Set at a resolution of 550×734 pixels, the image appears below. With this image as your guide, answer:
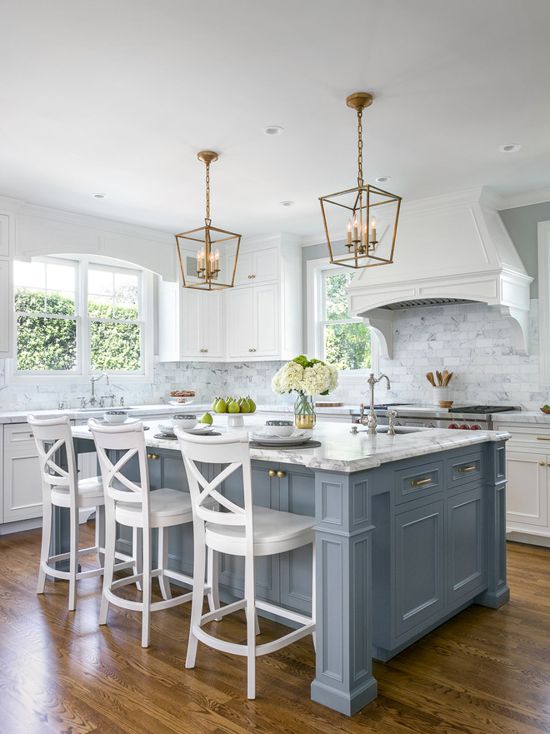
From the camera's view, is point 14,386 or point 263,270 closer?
point 14,386

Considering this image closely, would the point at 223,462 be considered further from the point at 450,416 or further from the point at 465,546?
the point at 450,416

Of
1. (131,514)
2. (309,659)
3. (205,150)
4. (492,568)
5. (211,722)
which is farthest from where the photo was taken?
(205,150)

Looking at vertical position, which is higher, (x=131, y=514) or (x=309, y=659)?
(x=131, y=514)

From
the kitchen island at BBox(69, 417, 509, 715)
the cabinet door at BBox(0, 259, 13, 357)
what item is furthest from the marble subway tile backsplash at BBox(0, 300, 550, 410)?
the kitchen island at BBox(69, 417, 509, 715)

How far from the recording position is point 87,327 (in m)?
6.16

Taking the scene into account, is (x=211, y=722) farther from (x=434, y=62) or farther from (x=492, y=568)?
(x=434, y=62)

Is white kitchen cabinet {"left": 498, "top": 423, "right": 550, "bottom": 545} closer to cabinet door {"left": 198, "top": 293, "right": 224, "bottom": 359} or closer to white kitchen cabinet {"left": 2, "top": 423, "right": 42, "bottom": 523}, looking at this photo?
cabinet door {"left": 198, "top": 293, "right": 224, "bottom": 359}

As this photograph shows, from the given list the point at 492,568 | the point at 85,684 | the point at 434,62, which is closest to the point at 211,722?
the point at 85,684

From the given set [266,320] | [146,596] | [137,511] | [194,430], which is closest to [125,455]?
[137,511]

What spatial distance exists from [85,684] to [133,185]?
3678 mm

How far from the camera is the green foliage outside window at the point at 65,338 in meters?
5.73

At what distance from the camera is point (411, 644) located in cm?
278

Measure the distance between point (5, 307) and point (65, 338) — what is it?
1.00 metres

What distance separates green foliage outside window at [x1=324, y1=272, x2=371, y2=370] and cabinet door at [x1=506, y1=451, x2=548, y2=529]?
210 centimetres
